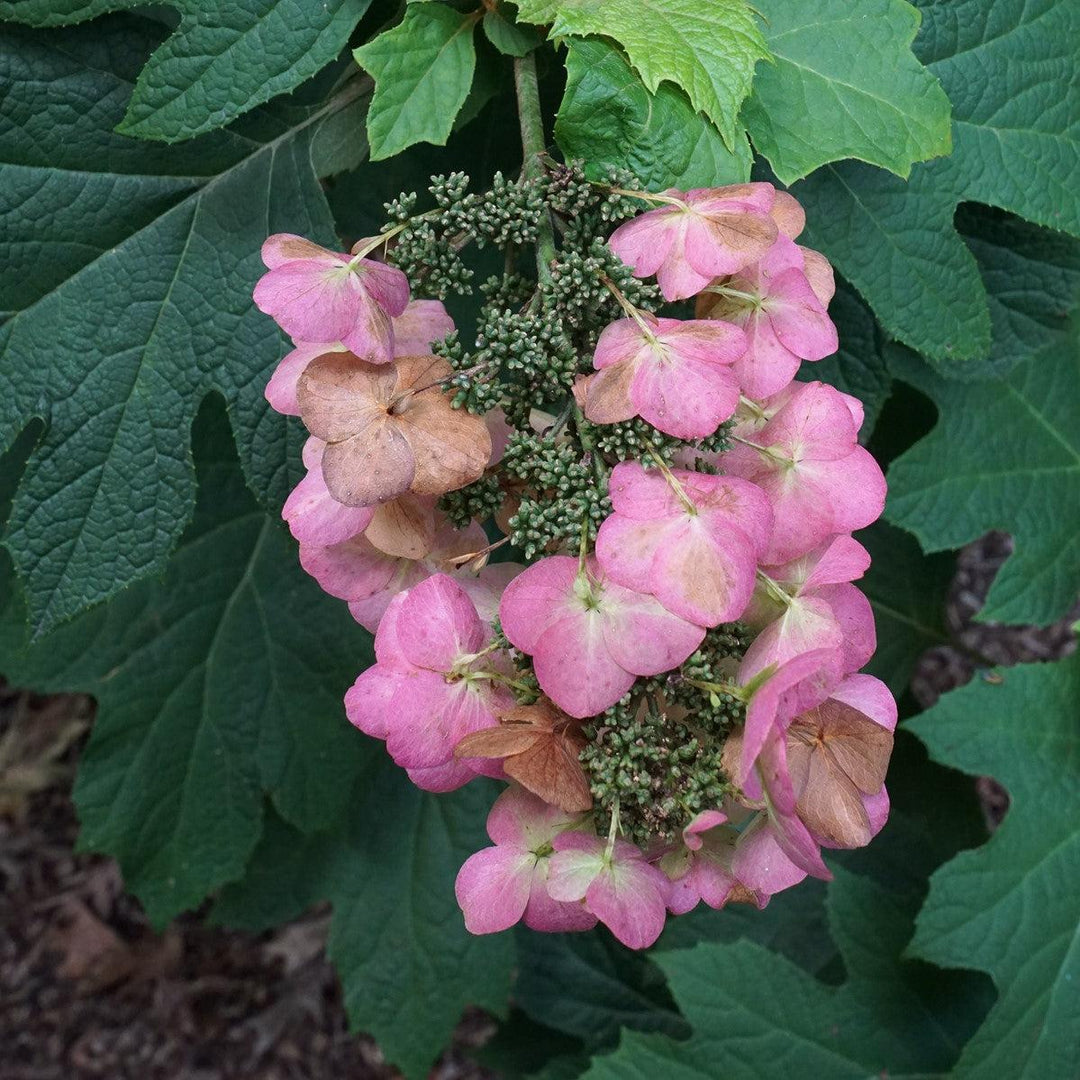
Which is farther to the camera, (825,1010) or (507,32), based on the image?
(825,1010)

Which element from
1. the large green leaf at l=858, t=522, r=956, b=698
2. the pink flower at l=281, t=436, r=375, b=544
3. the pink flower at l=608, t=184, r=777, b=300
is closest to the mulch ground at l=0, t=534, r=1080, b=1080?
the large green leaf at l=858, t=522, r=956, b=698

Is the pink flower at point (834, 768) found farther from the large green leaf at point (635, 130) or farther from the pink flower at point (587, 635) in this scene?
the large green leaf at point (635, 130)

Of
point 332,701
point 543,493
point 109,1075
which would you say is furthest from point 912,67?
point 109,1075

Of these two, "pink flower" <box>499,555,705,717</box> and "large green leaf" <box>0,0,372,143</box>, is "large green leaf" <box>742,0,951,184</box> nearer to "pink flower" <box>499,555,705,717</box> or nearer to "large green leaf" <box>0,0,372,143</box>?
"large green leaf" <box>0,0,372,143</box>

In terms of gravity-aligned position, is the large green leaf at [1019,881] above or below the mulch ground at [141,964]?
above

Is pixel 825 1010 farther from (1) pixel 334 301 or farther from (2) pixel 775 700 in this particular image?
(1) pixel 334 301

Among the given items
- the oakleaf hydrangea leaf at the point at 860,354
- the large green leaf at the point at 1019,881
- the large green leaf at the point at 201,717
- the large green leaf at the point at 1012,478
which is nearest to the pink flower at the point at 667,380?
the oakleaf hydrangea leaf at the point at 860,354

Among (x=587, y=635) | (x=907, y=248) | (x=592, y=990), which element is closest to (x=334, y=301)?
(x=587, y=635)

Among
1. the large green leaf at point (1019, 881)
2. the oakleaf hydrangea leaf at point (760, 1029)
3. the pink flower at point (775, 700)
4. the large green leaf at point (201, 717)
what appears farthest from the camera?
the large green leaf at point (201, 717)
